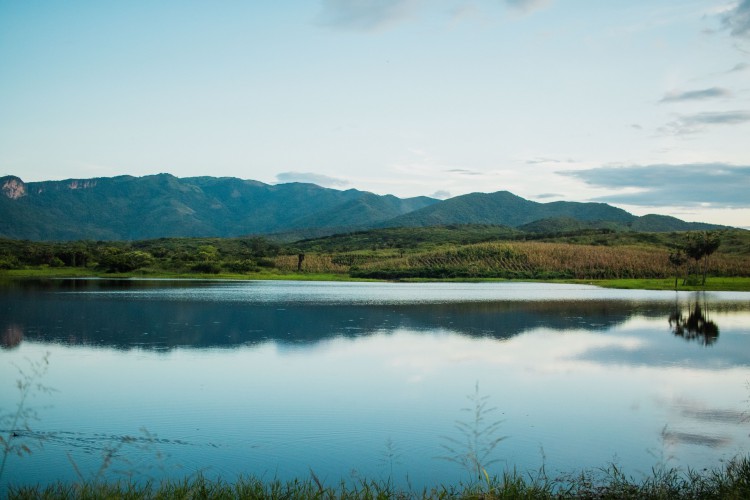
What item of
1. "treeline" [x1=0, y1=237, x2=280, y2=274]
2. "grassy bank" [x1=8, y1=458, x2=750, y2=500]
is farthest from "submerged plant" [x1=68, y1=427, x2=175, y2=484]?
"treeline" [x1=0, y1=237, x2=280, y2=274]

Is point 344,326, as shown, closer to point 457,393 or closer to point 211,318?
point 211,318

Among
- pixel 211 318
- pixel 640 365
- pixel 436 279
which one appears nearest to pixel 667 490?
pixel 640 365

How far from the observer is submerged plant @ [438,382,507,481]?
39.0 ft

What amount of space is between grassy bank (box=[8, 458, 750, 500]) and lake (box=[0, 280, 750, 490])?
1.87 ft

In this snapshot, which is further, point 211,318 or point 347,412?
point 211,318

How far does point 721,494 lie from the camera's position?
9.53 metres

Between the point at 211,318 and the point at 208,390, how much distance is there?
60.4 ft

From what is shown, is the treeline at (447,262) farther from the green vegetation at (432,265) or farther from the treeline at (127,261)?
the green vegetation at (432,265)

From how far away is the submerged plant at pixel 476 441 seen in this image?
11883mm

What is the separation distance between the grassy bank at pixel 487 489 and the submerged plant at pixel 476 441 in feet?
2.61

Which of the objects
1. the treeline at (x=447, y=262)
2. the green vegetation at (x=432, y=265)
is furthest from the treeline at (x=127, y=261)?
the green vegetation at (x=432, y=265)

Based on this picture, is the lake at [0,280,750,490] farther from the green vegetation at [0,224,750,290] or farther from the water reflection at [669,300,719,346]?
the green vegetation at [0,224,750,290]

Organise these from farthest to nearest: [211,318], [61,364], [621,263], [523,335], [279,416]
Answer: [621,263], [211,318], [523,335], [61,364], [279,416]

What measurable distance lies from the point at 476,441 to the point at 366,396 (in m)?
4.56
